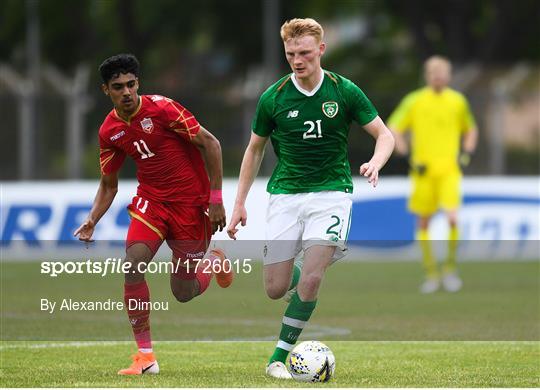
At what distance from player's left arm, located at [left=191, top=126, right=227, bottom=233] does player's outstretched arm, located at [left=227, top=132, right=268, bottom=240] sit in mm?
272

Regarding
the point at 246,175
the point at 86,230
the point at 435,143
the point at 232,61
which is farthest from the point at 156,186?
the point at 232,61

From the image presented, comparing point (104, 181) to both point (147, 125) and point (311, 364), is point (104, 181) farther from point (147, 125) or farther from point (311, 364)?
point (311, 364)

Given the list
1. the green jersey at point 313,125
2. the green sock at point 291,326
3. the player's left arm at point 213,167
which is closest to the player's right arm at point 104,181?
the player's left arm at point 213,167

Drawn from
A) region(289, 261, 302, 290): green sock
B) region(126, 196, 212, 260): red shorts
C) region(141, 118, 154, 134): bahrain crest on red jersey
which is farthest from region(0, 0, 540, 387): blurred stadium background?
region(141, 118, 154, 134): bahrain crest on red jersey

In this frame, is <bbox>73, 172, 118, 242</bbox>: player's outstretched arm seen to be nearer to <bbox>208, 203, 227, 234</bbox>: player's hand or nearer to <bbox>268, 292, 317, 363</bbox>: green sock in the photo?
<bbox>208, 203, 227, 234</bbox>: player's hand

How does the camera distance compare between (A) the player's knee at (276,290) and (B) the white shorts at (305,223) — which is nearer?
(B) the white shorts at (305,223)

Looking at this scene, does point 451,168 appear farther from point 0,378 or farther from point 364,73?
point 364,73

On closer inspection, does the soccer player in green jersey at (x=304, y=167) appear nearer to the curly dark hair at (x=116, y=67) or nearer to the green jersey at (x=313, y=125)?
the green jersey at (x=313, y=125)

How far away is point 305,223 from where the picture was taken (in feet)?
26.8

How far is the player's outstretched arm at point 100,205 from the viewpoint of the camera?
839 centimetres

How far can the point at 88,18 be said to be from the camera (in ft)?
113

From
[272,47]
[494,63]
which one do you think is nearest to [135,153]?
[272,47]

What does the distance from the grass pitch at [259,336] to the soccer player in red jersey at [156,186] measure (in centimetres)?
27

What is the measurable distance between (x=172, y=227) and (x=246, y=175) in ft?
2.24
